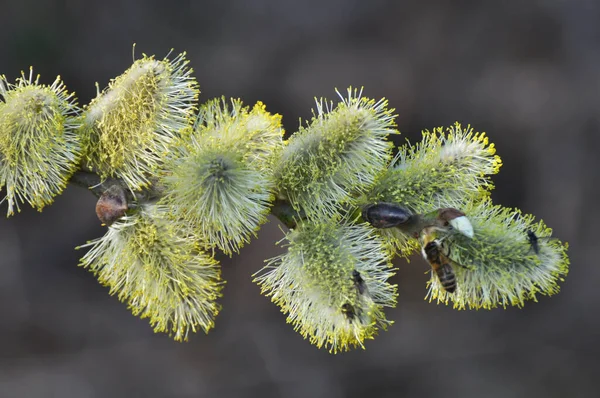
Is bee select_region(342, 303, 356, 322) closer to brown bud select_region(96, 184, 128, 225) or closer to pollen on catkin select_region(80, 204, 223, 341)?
pollen on catkin select_region(80, 204, 223, 341)

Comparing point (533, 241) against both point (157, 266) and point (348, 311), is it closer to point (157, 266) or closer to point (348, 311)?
point (348, 311)

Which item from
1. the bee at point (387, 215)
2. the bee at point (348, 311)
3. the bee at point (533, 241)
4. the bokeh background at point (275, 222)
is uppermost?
the bokeh background at point (275, 222)

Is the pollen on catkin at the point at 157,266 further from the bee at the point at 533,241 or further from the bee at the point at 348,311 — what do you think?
the bee at the point at 533,241

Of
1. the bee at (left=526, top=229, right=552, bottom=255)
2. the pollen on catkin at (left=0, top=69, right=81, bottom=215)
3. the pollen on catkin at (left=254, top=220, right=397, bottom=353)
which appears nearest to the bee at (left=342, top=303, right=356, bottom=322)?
the pollen on catkin at (left=254, top=220, right=397, bottom=353)

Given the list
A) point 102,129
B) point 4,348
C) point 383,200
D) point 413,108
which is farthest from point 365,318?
point 4,348

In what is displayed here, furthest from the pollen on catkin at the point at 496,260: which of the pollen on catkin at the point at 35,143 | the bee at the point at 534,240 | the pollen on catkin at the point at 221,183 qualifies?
the pollen on catkin at the point at 35,143

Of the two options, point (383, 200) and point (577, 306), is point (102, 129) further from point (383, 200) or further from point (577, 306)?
point (577, 306)
